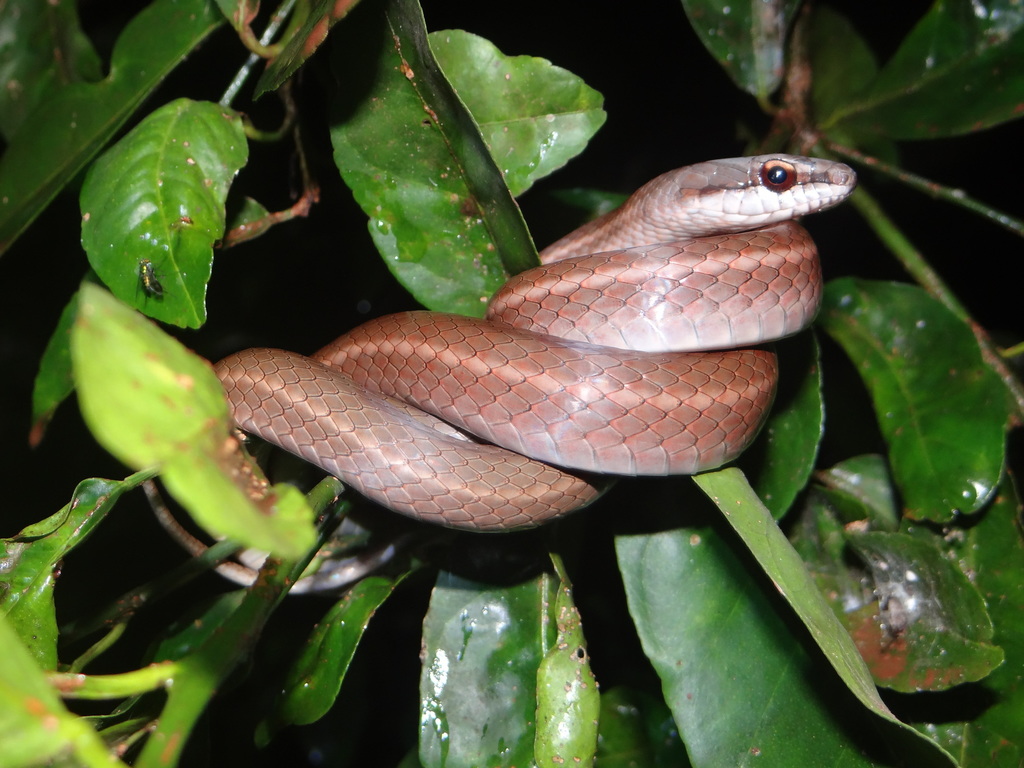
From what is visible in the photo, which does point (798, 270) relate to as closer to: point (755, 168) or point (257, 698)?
point (755, 168)

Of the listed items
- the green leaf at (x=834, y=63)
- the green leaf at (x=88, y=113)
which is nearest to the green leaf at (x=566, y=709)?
the green leaf at (x=88, y=113)

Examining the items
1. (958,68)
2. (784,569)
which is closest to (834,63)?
(958,68)

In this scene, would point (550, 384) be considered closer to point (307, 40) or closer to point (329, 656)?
point (307, 40)

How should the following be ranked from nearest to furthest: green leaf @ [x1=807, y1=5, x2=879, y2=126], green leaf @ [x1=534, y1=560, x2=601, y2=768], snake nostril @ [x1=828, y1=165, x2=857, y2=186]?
green leaf @ [x1=534, y1=560, x2=601, y2=768] < snake nostril @ [x1=828, y1=165, x2=857, y2=186] < green leaf @ [x1=807, y1=5, x2=879, y2=126]

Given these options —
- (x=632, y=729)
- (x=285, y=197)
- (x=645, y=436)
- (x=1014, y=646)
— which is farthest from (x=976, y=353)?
(x=285, y=197)

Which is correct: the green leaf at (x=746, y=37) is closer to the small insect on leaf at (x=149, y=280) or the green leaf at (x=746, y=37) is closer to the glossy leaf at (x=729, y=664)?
the glossy leaf at (x=729, y=664)

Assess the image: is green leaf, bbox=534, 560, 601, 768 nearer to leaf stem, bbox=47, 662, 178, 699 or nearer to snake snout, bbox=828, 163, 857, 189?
leaf stem, bbox=47, 662, 178, 699

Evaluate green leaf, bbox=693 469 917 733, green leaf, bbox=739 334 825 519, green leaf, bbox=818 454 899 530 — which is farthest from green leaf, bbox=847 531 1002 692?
green leaf, bbox=693 469 917 733
